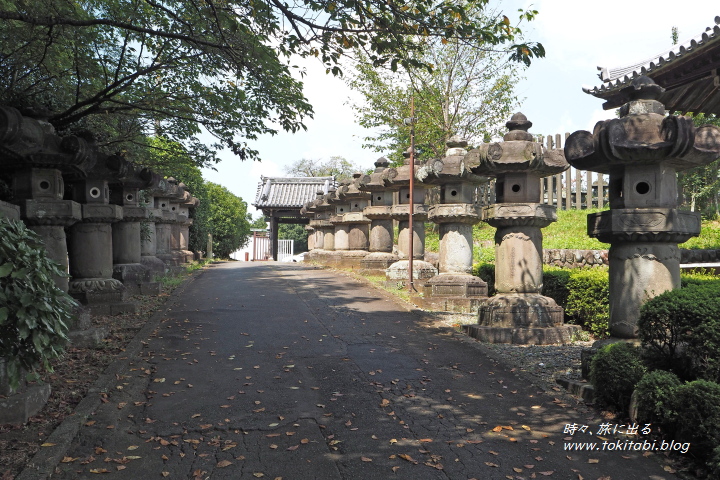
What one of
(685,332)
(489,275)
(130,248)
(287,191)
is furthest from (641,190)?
(287,191)

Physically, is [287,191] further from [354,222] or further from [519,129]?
[519,129]

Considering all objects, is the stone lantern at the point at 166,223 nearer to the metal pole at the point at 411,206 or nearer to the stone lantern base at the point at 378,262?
the stone lantern base at the point at 378,262

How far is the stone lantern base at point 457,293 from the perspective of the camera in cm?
1066

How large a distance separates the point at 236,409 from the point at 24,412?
1.77 metres

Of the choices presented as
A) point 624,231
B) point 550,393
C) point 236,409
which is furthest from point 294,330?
point 624,231

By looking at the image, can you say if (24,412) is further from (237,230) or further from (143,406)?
(237,230)

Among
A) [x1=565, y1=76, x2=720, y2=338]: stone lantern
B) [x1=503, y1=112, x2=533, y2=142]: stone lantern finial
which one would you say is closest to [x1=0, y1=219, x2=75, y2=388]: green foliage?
[x1=565, y1=76, x2=720, y2=338]: stone lantern

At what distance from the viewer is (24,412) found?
4629 mm

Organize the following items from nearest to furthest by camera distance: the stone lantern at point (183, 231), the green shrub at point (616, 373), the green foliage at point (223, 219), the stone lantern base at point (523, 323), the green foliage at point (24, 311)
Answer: the green foliage at point (24, 311) < the green shrub at point (616, 373) < the stone lantern base at point (523, 323) < the stone lantern at point (183, 231) < the green foliage at point (223, 219)

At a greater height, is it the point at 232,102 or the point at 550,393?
the point at 232,102

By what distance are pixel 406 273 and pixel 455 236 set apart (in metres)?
3.24

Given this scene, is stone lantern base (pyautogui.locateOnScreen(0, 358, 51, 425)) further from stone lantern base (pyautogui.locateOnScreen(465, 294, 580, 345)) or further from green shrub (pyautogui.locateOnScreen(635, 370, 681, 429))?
stone lantern base (pyautogui.locateOnScreen(465, 294, 580, 345))

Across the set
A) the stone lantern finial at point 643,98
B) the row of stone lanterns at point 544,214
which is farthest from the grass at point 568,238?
the stone lantern finial at point 643,98

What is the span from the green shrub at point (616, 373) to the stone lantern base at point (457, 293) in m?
5.31
